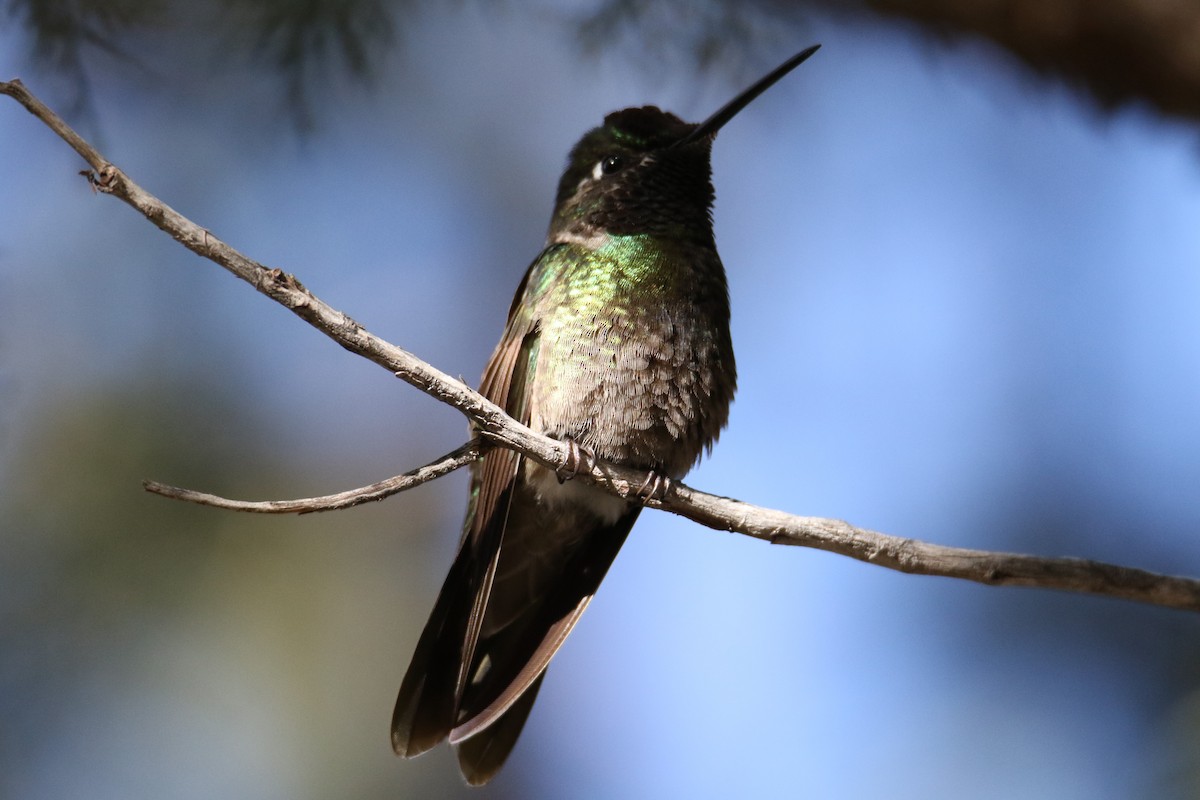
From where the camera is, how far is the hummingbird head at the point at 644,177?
10.1 ft

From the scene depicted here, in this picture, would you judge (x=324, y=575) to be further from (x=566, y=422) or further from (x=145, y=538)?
(x=566, y=422)

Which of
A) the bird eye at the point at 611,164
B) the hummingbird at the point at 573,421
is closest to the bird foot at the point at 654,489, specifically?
the hummingbird at the point at 573,421

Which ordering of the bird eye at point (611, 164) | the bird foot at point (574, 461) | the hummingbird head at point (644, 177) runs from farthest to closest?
the bird eye at point (611, 164) → the hummingbird head at point (644, 177) → the bird foot at point (574, 461)

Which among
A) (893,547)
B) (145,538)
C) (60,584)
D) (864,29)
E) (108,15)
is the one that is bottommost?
(60,584)

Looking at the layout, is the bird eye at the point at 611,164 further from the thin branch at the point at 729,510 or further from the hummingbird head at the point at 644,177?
the thin branch at the point at 729,510

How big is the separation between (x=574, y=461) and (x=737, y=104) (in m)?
1.42

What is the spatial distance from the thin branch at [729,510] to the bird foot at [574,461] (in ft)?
0.56

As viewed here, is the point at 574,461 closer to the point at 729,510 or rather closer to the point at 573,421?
the point at 573,421

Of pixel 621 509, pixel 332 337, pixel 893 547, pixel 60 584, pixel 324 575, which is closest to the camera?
pixel 332 337

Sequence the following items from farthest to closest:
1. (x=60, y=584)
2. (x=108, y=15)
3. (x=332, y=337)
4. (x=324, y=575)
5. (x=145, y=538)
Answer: (x=324, y=575) → (x=145, y=538) → (x=60, y=584) → (x=108, y=15) → (x=332, y=337)

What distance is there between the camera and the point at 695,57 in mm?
3402

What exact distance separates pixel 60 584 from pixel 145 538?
1.14 ft

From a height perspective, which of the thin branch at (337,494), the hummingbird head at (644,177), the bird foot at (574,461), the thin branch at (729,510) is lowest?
the thin branch at (337,494)

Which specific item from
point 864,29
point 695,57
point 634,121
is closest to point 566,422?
point 634,121
